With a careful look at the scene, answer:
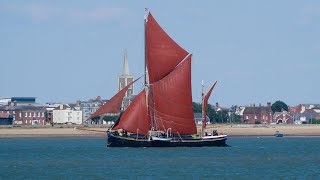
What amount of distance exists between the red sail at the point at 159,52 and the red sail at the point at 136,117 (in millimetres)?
2263

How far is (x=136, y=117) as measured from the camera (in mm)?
104562

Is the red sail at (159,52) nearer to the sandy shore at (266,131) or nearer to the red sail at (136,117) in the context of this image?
the red sail at (136,117)

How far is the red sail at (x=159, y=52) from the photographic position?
104375 mm

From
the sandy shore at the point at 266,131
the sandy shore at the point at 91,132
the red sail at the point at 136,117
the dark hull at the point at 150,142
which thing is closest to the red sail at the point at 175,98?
the red sail at the point at 136,117

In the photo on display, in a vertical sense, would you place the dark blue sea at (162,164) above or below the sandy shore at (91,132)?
below

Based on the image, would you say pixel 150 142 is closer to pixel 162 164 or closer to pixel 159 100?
pixel 159 100

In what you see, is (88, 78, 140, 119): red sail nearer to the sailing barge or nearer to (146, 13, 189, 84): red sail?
the sailing barge

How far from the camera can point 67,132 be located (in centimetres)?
18438

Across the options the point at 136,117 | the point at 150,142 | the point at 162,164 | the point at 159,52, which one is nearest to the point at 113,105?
the point at 136,117

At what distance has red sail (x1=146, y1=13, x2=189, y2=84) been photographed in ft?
342

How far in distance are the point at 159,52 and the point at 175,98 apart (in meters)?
4.67

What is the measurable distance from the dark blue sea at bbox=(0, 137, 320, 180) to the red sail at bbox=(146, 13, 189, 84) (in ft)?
25.0

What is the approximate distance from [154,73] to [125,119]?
5.27m

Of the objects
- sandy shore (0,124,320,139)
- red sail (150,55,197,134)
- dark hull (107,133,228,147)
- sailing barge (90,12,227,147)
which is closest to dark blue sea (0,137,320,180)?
dark hull (107,133,228,147)
